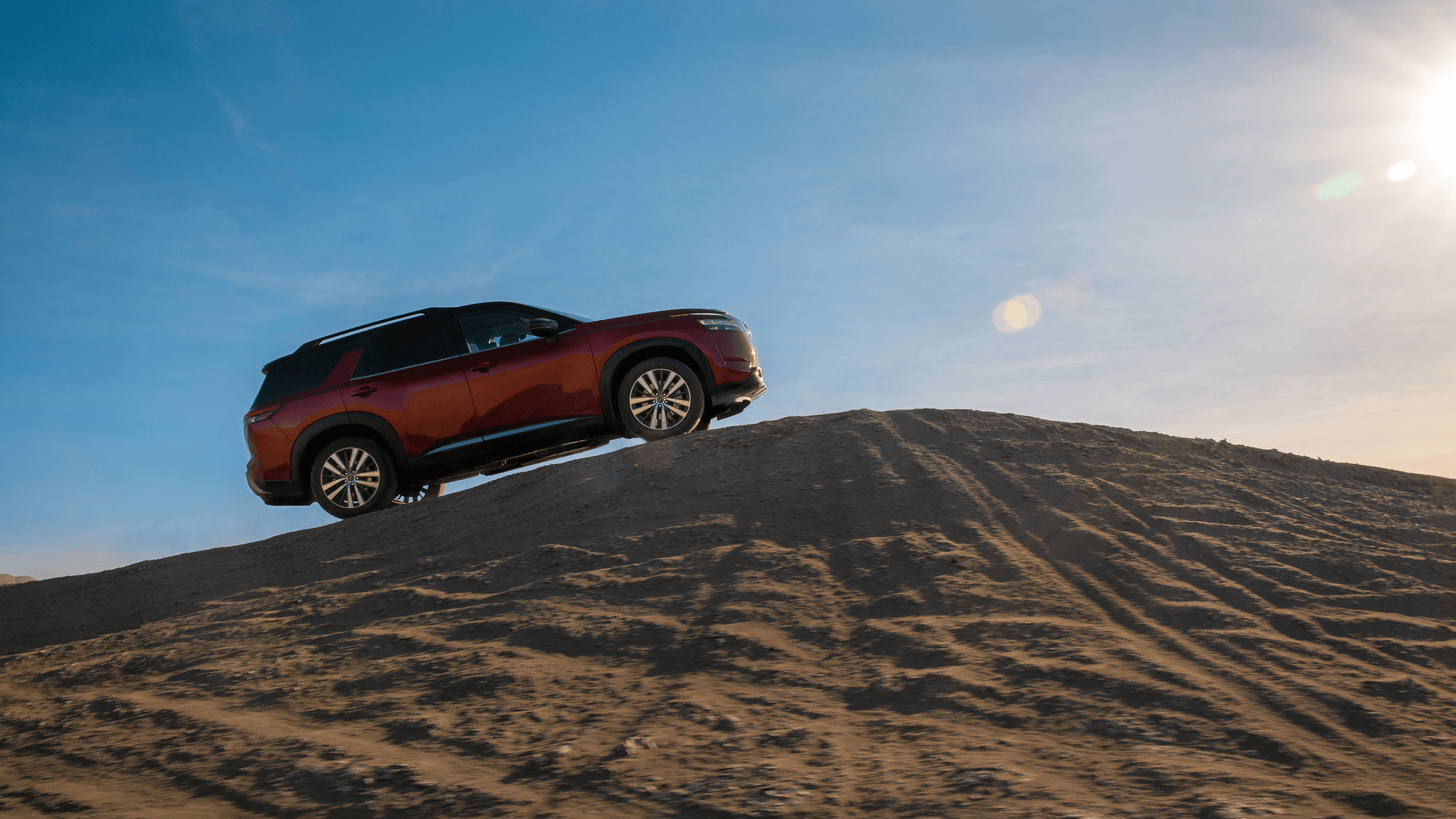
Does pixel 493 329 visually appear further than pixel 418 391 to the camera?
Yes

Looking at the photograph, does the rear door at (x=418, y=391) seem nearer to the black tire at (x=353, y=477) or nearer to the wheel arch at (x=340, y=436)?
the wheel arch at (x=340, y=436)

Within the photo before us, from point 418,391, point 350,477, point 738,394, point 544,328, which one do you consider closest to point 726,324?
point 738,394

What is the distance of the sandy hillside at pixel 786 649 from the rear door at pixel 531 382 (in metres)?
0.60

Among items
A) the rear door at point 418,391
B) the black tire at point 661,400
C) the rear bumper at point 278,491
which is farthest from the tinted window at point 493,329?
the rear bumper at point 278,491

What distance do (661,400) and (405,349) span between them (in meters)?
2.42

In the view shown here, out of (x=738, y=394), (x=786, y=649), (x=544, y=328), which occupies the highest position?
(x=544, y=328)

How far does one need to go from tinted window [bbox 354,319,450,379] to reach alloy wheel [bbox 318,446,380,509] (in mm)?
742

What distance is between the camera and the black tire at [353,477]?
7770 mm

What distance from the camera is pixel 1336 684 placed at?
13.0 ft

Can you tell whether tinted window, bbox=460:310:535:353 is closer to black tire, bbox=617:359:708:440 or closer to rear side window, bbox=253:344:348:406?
black tire, bbox=617:359:708:440

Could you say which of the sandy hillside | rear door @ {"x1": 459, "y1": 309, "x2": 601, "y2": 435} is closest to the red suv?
rear door @ {"x1": 459, "y1": 309, "x2": 601, "y2": 435}

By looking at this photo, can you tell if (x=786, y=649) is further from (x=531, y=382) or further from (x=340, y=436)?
(x=340, y=436)

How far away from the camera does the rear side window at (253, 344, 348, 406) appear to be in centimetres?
785

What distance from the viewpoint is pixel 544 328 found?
7.55 m
